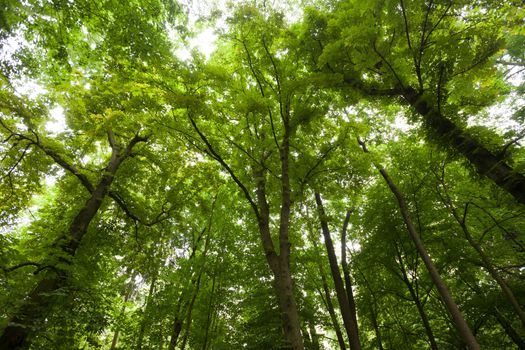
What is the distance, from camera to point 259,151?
21.3 feet

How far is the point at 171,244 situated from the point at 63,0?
946cm

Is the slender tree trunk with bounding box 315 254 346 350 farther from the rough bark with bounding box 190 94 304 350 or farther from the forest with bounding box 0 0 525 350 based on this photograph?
the rough bark with bounding box 190 94 304 350

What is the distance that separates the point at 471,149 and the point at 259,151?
4115mm

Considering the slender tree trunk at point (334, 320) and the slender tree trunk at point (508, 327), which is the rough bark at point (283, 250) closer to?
the slender tree trunk at point (334, 320)

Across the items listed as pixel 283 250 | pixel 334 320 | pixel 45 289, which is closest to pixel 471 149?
pixel 283 250

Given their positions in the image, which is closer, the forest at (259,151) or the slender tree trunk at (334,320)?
the forest at (259,151)

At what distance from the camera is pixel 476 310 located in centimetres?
873

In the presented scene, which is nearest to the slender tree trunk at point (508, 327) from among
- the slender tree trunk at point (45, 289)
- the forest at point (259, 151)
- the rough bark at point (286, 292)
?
the forest at point (259, 151)

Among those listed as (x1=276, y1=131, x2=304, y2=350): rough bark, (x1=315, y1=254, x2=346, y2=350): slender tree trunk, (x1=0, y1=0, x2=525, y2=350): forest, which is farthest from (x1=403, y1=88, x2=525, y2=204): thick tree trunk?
(x1=315, y1=254, x2=346, y2=350): slender tree trunk

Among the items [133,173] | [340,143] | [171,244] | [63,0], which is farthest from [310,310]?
[63,0]

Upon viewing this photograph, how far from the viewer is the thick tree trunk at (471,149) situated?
3468 millimetres

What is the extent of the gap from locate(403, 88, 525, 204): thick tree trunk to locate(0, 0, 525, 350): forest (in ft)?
0.09

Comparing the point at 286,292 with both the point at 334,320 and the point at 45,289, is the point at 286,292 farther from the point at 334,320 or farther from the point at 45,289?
the point at 334,320

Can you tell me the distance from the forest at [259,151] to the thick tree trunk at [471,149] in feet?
0.09
